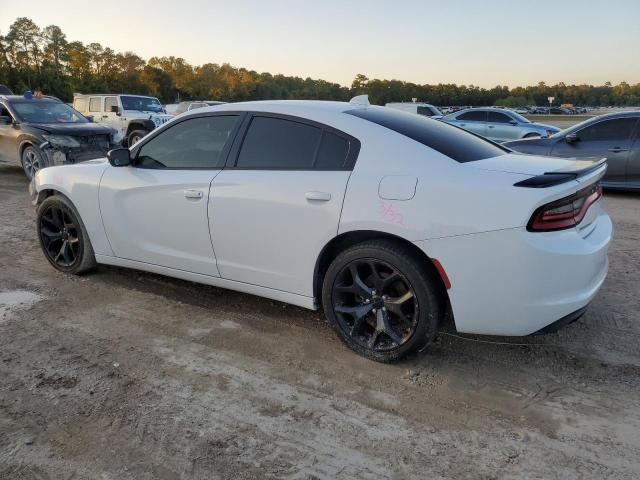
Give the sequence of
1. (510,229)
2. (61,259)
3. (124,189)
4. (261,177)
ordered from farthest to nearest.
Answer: (61,259) → (124,189) → (261,177) → (510,229)

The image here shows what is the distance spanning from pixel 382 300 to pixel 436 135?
1.14 meters

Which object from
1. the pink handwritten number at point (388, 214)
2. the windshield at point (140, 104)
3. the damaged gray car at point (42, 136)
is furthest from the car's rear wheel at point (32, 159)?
the pink handwritten number at point (388, 214)

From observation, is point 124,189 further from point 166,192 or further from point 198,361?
point 198,361

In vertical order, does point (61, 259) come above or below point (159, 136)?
below

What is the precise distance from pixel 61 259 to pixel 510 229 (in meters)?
3.99

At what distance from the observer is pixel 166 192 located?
3855mm

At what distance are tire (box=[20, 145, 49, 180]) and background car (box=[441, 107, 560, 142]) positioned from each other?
11.6m

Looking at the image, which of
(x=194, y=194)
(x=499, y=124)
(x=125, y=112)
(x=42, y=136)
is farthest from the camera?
(x=499, y=124)

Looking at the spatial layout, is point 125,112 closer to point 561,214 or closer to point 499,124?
point 499,124

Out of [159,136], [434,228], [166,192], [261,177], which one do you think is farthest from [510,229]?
[159,136]

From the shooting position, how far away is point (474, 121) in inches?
705

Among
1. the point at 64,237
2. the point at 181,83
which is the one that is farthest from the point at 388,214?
the point at 181,83

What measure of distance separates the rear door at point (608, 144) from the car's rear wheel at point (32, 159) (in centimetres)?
932

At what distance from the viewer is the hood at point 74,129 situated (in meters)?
9.90
